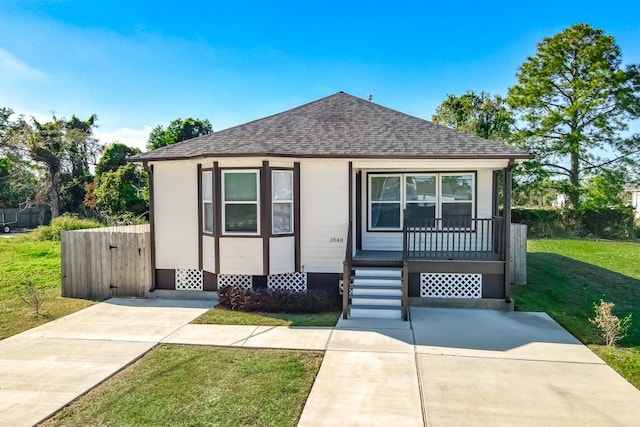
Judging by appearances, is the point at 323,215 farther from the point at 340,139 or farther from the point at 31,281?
the point at 31,281

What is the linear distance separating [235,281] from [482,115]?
894 inches

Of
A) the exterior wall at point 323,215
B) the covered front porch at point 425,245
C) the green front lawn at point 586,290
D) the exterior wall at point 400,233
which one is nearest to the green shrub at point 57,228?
the exterior wall at point 323,215

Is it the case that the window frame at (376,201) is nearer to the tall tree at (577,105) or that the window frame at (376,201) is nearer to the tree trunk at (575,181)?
the tall tree at (577,105)

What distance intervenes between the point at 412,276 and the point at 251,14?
1001 centimetres

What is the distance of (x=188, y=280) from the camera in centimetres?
999

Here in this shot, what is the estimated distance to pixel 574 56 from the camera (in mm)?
22688

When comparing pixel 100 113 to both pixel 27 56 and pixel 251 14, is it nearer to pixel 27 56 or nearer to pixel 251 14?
pixel 27 56

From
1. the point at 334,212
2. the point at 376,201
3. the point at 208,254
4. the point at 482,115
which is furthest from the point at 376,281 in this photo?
the point at 482,115

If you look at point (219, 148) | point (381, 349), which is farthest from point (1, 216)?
point (381, 349)

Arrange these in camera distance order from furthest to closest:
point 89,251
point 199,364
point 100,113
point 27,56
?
point 100,113
point 27,56
point 89,251
point 199,364

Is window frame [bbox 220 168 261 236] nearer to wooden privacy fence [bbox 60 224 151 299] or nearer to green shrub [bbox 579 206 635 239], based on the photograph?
wooden privacy fence [bbox 60 224 151 299]

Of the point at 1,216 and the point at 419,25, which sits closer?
the point at 419,25

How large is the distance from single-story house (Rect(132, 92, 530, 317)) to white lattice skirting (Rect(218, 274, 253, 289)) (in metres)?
0.02

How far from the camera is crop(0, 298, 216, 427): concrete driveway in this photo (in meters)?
4.67
